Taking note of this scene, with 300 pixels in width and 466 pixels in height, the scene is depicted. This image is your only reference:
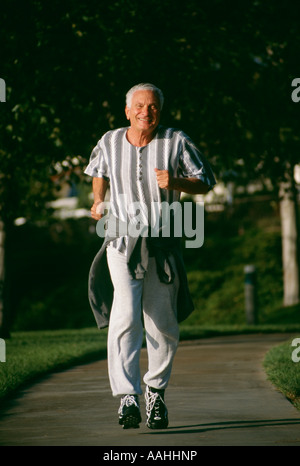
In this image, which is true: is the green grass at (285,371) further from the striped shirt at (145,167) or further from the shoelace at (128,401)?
the striped shirt at (145,167)

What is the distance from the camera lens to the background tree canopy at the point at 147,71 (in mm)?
12297

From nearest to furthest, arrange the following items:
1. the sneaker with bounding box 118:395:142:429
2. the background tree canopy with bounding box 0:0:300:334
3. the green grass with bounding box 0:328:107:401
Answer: the sneaker with bounding box 118:395:142:429, the green grass with bounding box 0:328:107:401, the background tree canopy with bounding box 0:0:300:334

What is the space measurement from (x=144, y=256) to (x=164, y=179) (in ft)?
1.61

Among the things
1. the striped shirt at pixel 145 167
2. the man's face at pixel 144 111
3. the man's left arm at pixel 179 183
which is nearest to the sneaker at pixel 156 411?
the striped shirt at pixel 145 167

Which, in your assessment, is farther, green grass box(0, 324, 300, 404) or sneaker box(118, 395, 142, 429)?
green grass box(0, 324, 300, 404)

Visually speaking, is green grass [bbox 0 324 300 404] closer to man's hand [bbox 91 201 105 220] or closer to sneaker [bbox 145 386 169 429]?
sneaker [bbox 145 386 169 429]

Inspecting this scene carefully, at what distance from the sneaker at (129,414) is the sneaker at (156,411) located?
0.11 m

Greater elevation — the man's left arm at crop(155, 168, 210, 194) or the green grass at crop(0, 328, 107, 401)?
the man's left arm at crop(155, 168, 210, 194)

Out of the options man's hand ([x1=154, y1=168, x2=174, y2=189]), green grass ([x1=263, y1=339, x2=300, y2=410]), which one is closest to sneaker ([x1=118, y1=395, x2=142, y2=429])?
man's hand ([x1=154, y1=168, x2=174, y2=189])

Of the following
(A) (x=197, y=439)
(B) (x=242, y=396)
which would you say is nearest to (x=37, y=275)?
(B) (x=242, y=396)

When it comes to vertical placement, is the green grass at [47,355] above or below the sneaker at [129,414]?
below

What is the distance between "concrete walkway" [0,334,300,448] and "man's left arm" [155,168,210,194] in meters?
1.42

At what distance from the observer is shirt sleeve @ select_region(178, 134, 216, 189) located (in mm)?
5746
